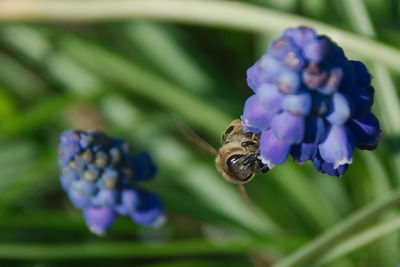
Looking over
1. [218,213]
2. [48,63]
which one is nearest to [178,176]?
[218,213]

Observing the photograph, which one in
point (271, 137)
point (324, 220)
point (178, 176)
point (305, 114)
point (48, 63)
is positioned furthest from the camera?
point (48, 63)

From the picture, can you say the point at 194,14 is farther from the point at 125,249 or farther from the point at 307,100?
the point at 307,100

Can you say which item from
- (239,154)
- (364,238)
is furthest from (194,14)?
(364,238)

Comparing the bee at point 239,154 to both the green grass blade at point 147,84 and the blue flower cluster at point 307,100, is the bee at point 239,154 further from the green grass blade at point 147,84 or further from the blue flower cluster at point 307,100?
the green grass blade at point 147,84

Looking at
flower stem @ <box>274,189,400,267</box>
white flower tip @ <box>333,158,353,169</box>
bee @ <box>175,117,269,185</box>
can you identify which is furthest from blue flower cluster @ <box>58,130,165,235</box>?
white flower tip @ <box>333,158,353,169</box>

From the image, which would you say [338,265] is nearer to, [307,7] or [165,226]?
[165,226]

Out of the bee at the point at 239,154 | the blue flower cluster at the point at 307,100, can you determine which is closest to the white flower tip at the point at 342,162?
the blue flower cluster at the point at 307,100
